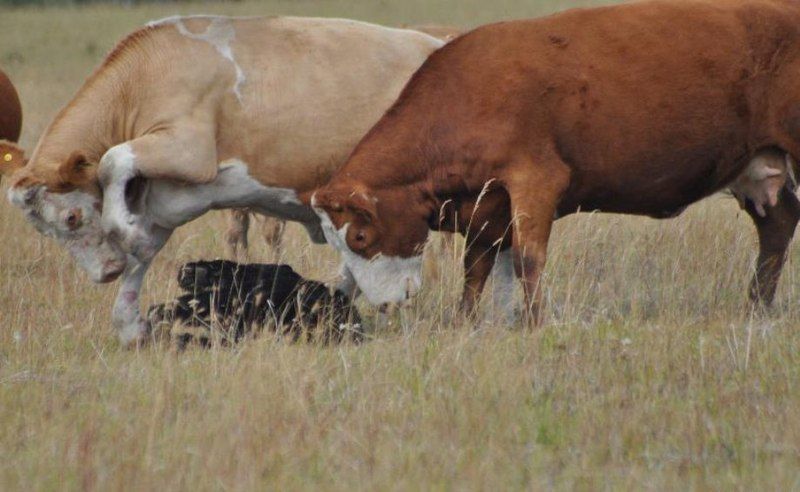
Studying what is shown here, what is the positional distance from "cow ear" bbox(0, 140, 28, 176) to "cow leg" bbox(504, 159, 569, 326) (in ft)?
9.24

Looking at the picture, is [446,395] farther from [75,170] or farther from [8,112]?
[8,112]

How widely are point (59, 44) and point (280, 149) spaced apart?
27.0 metres

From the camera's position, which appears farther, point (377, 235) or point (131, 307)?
point (131, 307)

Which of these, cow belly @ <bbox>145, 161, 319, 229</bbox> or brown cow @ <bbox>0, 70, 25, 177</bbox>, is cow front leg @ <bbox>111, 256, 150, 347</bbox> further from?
brown cow @ <bbox>0, 70, 25, 177</bbox>

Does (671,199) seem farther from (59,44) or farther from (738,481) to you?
(59,44)

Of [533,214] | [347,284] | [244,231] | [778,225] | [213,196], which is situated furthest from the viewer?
[244,231]

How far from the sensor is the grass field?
5523 mm

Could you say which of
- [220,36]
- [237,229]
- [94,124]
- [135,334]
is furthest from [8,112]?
[135,334]

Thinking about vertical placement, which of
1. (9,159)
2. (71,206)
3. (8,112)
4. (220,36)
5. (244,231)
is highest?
(220,36)

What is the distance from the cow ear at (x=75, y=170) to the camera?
8328 millimetres

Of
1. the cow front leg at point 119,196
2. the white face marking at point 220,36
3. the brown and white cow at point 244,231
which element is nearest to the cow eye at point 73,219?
the cow front leg at point 119,196

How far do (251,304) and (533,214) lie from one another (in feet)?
5.85

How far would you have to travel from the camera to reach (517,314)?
28.0 ft

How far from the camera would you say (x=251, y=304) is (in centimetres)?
873
